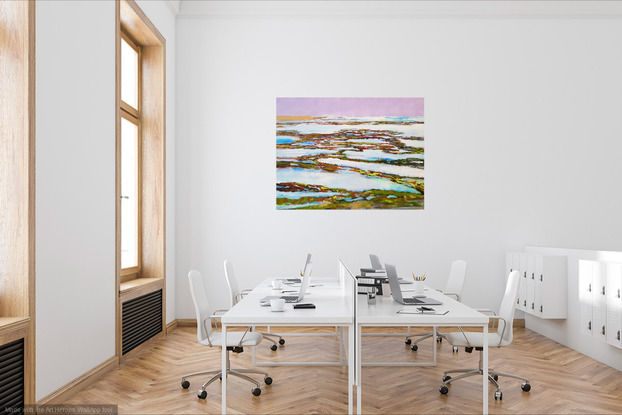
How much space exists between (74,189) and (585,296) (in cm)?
482

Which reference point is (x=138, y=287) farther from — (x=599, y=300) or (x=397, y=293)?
(x=599, y=300)

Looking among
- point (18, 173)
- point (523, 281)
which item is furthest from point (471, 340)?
point (18, 173)

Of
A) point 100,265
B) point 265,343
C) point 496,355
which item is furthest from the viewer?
point 265,343

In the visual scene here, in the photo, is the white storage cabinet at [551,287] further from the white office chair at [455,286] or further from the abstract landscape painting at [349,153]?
the abstract landscape painting at [349,153]

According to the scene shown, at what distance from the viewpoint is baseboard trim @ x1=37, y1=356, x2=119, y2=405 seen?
3.65 m

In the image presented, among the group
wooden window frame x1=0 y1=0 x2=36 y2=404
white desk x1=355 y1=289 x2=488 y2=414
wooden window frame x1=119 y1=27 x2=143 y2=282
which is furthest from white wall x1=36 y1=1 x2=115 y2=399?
white desk x1=355 y1=289 x2=488 y2=414

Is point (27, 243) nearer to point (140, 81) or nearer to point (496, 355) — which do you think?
point (140, 81)

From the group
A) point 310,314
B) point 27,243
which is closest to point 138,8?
point 27,243

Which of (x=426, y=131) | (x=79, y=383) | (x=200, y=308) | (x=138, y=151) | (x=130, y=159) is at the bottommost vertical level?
(x=79, y=383)

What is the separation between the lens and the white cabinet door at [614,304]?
14.8 ft

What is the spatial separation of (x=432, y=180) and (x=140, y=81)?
4.00 m

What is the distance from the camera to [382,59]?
273 inches

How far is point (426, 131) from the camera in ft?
22.7

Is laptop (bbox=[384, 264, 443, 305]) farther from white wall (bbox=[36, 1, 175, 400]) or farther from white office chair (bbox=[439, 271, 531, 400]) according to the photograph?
white wall (bbox=[36, 1, 175, 400])
